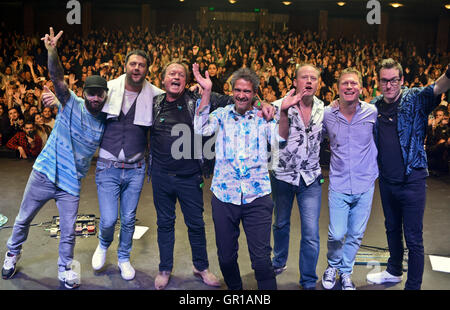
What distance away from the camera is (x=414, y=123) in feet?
9.10

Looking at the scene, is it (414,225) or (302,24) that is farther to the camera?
(302,24)

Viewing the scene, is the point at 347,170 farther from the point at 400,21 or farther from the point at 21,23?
the point at 21,23

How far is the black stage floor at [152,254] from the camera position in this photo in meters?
3.07

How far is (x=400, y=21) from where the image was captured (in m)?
14.7

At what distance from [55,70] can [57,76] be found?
1.5 inches

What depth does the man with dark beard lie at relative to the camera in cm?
295

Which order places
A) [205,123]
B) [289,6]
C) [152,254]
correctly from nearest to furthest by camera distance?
[205,123], [152,254], [289,6]

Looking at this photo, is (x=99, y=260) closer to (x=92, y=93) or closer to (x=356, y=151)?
(x=92, y=93)

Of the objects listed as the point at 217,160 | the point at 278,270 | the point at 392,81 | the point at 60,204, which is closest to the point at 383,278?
the point at 278,270

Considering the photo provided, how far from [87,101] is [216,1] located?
1376cm

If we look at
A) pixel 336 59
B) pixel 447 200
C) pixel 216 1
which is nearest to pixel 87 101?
pixel 447 200

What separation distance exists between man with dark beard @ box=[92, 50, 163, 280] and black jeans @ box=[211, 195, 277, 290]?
0.74 meters

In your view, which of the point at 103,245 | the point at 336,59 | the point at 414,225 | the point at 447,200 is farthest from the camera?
the point at 336,59

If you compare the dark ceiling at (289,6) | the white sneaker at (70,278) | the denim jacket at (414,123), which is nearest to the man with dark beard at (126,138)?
the white sneaker at (70,278)
